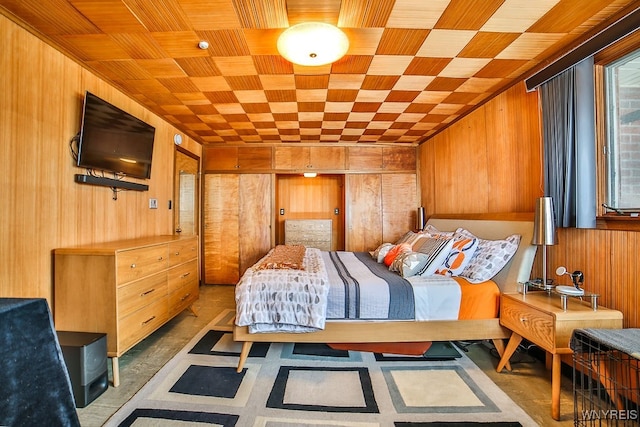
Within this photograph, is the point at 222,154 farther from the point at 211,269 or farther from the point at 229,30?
the point at 229,30

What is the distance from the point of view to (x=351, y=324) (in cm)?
219

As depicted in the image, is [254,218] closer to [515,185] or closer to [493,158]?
[493,158]

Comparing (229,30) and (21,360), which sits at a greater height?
(229,30)

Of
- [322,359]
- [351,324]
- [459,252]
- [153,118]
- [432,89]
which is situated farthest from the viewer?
[153,118]

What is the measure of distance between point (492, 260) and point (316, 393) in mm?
1758

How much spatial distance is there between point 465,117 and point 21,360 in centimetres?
410

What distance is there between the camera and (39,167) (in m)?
1.97

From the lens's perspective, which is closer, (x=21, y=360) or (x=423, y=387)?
(x=21, y=360)

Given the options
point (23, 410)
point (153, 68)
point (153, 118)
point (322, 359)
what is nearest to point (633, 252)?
point (322, 359)

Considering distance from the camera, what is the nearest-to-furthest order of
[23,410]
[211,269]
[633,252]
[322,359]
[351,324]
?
[23,410], [633,252], [351,324], [322,359], [211,269]

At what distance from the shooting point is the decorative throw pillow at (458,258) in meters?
2.50

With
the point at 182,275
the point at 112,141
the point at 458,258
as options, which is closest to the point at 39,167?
the point at 112,141

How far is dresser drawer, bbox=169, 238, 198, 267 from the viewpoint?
2.78m

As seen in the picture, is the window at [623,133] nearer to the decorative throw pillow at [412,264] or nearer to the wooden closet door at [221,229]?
the decorative throw pillow at [412,264]
